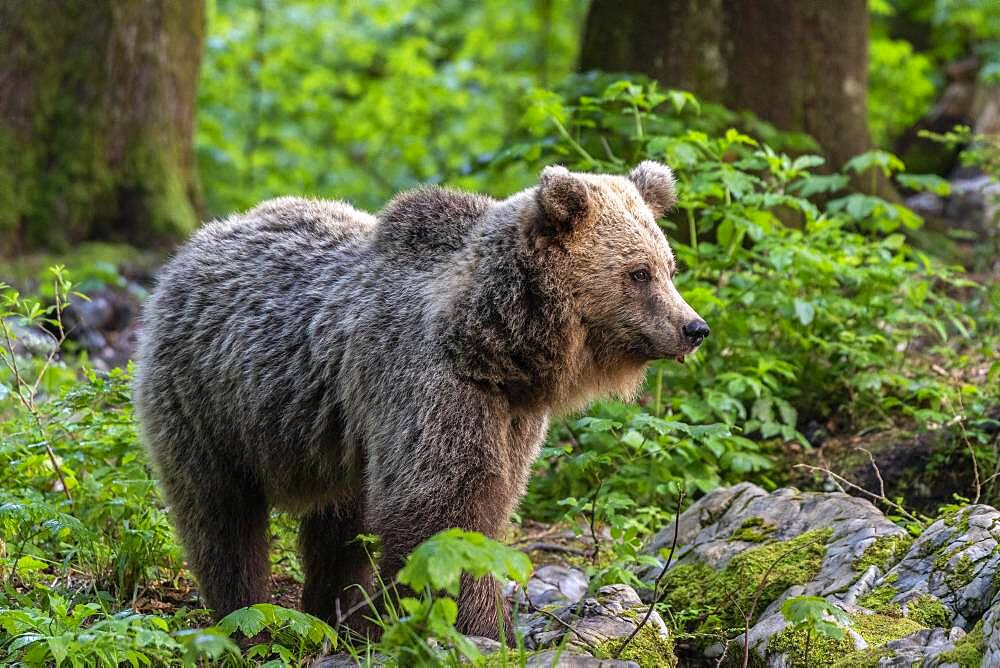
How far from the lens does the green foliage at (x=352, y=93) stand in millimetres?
18781

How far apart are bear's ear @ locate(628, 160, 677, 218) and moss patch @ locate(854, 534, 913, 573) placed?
1916 millimetres

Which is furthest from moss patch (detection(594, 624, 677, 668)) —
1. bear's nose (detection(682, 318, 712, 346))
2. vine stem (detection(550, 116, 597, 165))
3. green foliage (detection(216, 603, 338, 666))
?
vine stem (detection(550, 116, 597, 165))

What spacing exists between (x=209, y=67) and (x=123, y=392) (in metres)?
13.9

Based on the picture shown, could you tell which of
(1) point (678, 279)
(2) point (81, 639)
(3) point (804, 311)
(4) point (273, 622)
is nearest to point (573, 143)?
(1) point (678, 279)

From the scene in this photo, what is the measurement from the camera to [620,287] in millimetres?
5320

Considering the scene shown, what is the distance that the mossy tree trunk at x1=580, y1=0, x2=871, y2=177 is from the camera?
9898mm

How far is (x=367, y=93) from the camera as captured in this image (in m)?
19.7

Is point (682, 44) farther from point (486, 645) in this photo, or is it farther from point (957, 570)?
point (486, 645)

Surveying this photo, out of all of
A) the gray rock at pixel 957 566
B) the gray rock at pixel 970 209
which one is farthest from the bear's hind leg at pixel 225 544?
the gray rock at pixel 970 209

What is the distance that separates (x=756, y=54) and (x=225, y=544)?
6.46 meters

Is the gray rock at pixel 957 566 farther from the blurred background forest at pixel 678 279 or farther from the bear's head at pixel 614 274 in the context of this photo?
the bear's head at pixel 614 274

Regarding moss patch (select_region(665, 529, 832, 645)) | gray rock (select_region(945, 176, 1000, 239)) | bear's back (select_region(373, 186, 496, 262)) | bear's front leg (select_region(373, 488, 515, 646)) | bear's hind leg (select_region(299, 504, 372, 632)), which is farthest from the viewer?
gray rock (select_region(945, 176, 1000, 239))

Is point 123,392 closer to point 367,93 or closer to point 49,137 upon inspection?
point 49,137

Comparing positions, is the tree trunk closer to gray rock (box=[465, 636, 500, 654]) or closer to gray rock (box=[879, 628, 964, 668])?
gray rock (box=[465, 636, 500, 654])
